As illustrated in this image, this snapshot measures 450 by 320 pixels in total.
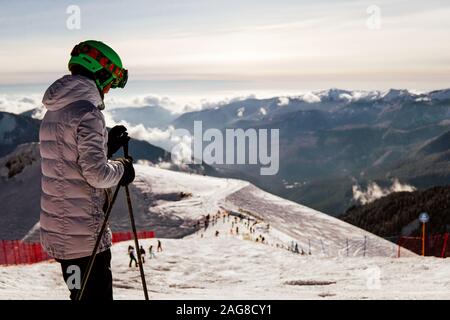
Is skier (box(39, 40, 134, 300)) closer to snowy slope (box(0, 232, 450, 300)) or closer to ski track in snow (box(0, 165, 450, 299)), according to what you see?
ski track in snow (box(0, 165, 450, 299))

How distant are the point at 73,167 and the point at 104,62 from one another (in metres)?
0.93

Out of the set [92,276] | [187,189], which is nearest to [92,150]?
[92,276]

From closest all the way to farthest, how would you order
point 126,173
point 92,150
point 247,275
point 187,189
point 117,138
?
point 92,150 < point 126,173 < point 117,138 < point 247,275 < point 187,189

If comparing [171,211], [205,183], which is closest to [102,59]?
[171,211]

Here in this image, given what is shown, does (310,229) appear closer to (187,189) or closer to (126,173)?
(187,189)

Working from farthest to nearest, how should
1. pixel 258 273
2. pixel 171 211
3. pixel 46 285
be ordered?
pixel 171 211 → pixel 258 273 → pixel 46 285

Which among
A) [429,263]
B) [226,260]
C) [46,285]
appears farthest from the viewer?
[226,260]

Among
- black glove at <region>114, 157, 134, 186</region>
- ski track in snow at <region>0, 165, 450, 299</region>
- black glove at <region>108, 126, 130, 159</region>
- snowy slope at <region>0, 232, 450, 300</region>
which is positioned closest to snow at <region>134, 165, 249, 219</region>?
ski track in snow at <region>0, 165, 450, 299</region>

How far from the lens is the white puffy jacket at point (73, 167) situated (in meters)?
4.16

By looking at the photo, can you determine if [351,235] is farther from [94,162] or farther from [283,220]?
[94,162]

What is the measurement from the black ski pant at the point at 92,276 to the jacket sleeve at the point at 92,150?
744 millimetres

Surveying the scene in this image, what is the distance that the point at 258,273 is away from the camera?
20.0m

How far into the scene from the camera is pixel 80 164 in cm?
420

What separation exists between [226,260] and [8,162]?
52711 mm
